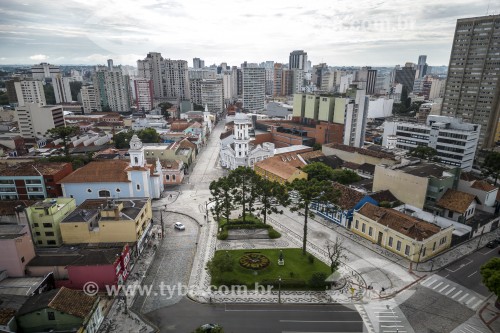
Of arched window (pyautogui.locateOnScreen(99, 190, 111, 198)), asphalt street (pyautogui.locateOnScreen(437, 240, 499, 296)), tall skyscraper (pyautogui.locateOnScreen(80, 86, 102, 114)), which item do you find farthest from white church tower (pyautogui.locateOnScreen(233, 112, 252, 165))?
tall skyscraper (pyautogui.locateOnScreen(80, 86, 102, 114))

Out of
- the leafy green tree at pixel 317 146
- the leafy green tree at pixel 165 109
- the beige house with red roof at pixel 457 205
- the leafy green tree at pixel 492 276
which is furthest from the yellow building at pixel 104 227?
the leafy green tree at pixel 165 109

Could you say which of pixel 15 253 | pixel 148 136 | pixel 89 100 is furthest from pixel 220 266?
pixel 89 100

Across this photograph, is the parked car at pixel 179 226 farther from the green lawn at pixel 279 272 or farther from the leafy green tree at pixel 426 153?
the leafy green tree at pixel 426 153

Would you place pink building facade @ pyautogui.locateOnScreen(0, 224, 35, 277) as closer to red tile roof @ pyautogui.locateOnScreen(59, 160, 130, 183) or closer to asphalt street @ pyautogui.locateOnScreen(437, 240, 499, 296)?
red tile roof @ pyautogui.locateOnScreen(59, 160, 130, 183)

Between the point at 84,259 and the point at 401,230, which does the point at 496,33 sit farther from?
the point at 84,259

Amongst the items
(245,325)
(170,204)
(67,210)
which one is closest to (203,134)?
(170,204)

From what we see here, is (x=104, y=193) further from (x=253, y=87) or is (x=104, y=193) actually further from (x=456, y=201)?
(x=253, y=87)

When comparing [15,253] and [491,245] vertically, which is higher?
[15,253]
